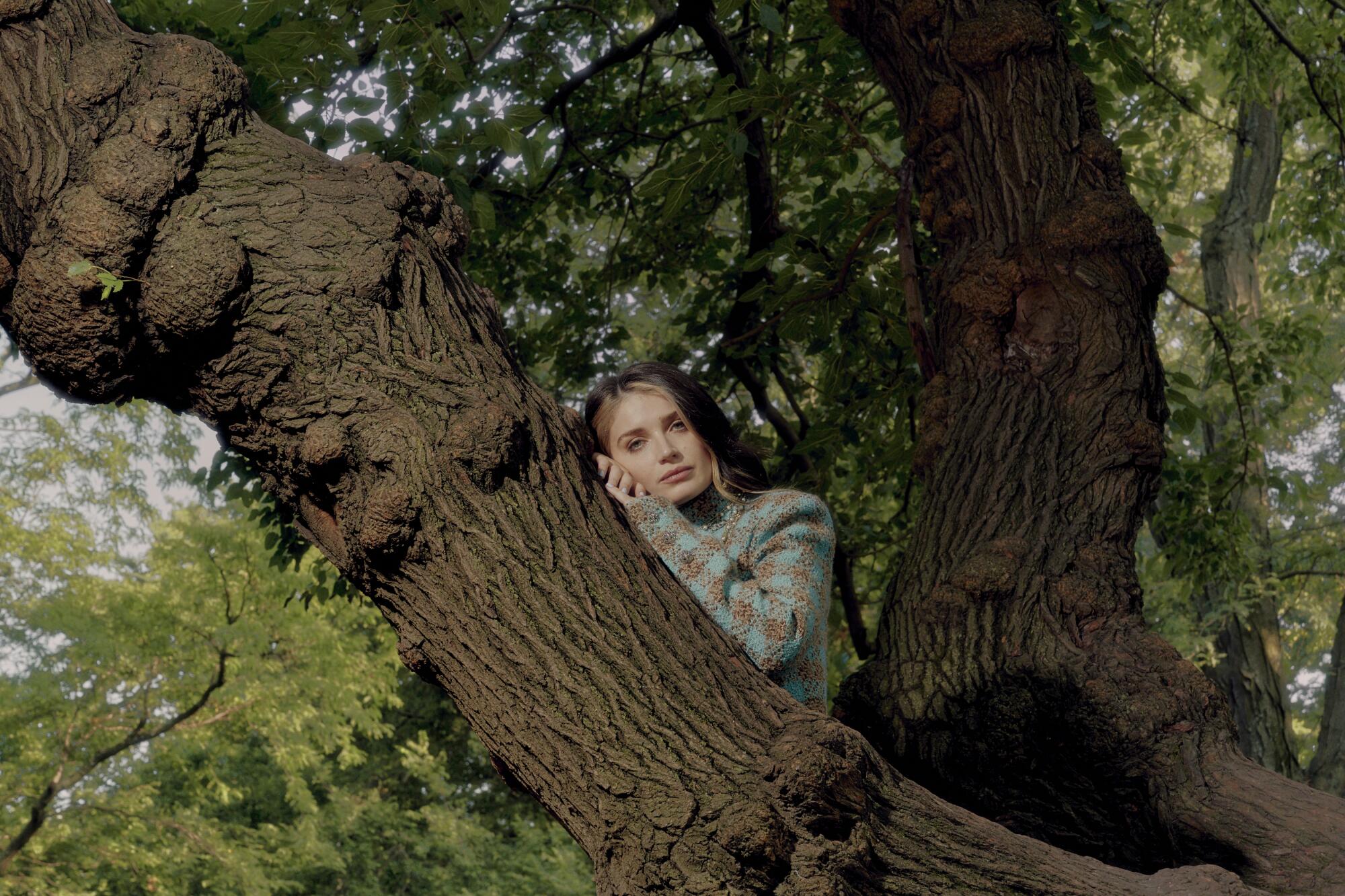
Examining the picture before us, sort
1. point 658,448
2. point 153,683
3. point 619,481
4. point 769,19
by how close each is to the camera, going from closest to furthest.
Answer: point 619,481
point 658,448
point 769,19
point 153,683

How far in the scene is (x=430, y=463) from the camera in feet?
6.29

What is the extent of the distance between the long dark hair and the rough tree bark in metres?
1.01

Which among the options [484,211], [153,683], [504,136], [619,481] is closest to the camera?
[619,481]

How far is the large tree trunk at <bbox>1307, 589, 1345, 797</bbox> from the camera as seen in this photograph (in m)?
7.84

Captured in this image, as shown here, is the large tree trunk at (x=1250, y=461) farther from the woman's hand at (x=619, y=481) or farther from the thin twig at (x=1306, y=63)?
the woman's hand at (x=619, y=481)

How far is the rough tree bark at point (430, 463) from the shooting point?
1847 millimetres

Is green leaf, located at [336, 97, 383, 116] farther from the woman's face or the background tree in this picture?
the background tree

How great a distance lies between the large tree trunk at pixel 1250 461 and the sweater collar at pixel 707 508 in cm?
530

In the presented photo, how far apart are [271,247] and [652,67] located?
619cm

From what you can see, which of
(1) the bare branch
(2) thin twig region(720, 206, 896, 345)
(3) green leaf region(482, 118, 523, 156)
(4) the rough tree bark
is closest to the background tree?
(1) the bare branch

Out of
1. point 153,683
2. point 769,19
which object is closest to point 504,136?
point 769,19

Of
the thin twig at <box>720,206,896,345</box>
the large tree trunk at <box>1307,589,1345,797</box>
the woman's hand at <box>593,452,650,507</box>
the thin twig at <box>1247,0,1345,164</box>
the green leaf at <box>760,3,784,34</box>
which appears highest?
the thin twig at <box>1247,0,1345,164</box>

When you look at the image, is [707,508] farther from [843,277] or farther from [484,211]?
[843,277]

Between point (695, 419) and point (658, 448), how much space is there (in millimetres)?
157
